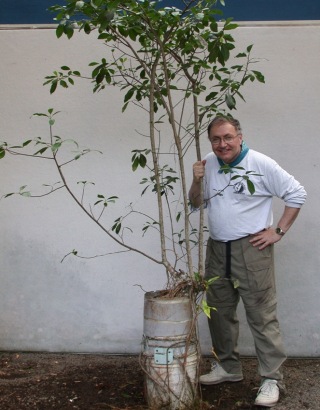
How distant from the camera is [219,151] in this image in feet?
14.0

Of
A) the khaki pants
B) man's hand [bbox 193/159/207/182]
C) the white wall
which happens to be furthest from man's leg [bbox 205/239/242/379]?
the white wall

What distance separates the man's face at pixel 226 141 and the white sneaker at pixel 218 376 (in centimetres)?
151

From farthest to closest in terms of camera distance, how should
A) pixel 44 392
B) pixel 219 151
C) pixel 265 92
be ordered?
pixel 265 92, pixel 44 392, pixel 219 151

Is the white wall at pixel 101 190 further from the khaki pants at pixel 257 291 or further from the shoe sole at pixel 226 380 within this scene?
the khaki pants at pixel 257 291

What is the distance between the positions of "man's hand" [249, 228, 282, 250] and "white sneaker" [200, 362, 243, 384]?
3.23 feet

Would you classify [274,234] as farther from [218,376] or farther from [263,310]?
[218,376]

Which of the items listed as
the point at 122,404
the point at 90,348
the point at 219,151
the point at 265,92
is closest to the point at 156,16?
the point at 219,151

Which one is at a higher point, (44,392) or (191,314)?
(191,314)

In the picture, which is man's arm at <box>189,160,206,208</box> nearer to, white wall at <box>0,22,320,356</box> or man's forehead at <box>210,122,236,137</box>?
man's forehead at <box>210,122,236,137</box>

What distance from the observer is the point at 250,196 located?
430 cm

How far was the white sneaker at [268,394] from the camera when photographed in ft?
13.9

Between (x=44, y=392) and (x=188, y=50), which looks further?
(x=44, y=392)

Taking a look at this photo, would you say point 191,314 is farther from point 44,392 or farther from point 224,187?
point 44,392

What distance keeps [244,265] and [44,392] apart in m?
1.65
